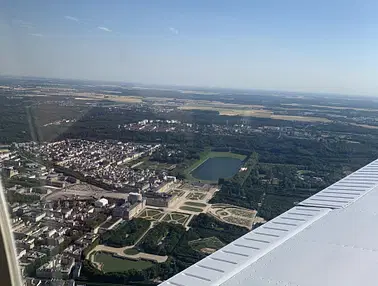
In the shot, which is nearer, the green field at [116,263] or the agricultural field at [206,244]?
the green field at [116,263]

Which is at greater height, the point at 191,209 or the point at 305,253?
the point at 305,253

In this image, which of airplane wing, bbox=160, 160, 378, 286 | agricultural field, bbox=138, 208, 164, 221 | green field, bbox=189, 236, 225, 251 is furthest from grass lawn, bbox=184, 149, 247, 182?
airplane wing, bbox=160, 160, 378, 286

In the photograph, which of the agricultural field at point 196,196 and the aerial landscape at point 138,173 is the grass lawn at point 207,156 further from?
the agricultural field at point 196,196

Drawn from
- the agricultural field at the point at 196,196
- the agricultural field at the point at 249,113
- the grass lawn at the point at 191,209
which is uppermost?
the agricultural field at the point at 249,113

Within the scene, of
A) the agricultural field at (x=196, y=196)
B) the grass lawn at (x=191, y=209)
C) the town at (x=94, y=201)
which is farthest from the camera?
the agricultural field at (x=196, y=196)

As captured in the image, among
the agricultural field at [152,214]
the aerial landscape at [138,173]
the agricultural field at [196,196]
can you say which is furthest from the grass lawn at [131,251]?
the agricultural field at [196,196]

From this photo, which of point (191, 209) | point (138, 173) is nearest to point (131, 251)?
point (191, 209)

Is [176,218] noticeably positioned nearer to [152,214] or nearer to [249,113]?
[152,214]
